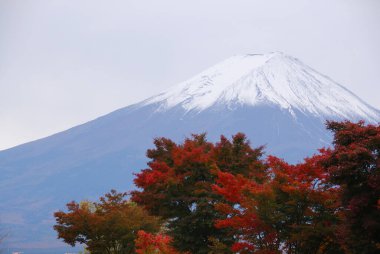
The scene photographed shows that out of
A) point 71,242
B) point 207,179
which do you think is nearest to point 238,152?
point 207,179

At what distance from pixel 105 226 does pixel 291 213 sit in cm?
1087

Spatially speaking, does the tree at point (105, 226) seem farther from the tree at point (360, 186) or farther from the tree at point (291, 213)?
the tree at point (360, 186)

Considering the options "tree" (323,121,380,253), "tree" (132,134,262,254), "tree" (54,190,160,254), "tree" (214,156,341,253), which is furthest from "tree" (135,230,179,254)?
"tree" (323,121,380,253)

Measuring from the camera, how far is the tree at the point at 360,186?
16.2m

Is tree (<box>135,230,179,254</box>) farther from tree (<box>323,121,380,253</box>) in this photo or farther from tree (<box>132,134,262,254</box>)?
tree (<box>323,121,380,253</box>)

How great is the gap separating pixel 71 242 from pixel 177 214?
620cm

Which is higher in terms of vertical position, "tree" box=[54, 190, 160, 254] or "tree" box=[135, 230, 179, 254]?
"tree" box=[54, 190, 160, 254]

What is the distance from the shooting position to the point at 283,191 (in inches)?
802

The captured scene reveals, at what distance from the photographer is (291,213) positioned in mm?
20297

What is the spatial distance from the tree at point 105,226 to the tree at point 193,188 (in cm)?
200

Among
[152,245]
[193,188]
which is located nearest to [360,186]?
[193,188]

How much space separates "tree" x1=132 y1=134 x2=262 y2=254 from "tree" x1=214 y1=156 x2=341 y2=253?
10.6 feet

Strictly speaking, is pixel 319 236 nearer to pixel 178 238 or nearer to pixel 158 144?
pixel 178 238

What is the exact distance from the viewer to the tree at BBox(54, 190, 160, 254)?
28.7 metres
